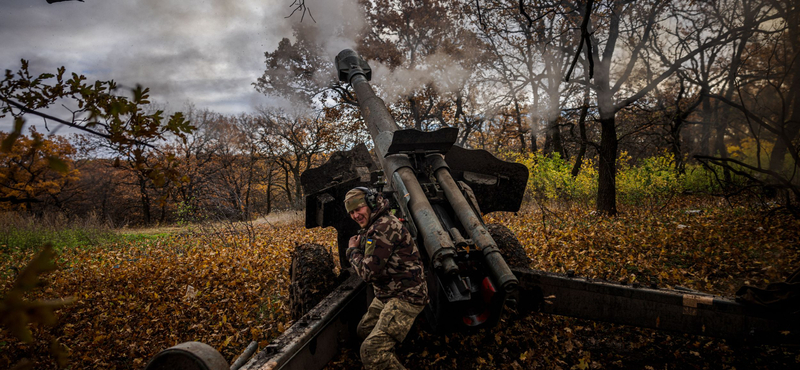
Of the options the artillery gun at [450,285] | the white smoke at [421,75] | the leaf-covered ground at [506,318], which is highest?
the white smoke at [421,75]

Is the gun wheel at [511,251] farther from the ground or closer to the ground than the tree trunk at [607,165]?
closer to the ground

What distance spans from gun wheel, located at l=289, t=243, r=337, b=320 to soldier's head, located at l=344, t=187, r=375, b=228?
1.50 metres

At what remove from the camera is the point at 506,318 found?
14.0 feet

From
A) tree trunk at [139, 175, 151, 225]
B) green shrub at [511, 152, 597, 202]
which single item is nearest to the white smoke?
green shrub at [511, 152, 597, 202]

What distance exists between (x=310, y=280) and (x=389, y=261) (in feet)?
5.11

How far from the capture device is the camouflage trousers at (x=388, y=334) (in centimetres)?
292

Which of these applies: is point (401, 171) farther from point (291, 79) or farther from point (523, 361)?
point (291, 79)

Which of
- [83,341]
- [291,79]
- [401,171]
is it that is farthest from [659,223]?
Result: [291,79]

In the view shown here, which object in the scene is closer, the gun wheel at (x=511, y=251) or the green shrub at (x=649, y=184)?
the gun wheel at (x=511, y=251)

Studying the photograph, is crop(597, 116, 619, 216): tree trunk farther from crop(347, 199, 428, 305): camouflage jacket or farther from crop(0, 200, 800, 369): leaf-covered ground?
crop(347, 199, 428, 305): camouflage jacket

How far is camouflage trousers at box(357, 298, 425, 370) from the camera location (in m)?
2.92

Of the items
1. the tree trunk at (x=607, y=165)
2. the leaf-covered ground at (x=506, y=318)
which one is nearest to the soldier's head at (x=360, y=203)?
the leaf-covered ground at (x=506, y=318)

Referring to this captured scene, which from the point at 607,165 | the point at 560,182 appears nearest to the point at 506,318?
the point at 607,165

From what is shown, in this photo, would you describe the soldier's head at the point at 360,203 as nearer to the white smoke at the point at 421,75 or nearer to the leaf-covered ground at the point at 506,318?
the leaf-covered ground at the point at 506,318
